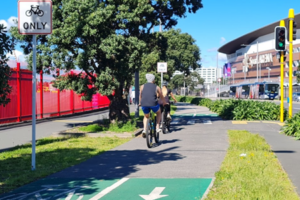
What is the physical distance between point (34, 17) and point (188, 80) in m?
87.7

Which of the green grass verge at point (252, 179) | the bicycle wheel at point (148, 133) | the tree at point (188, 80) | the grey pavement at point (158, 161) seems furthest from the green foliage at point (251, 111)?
the tree at point (188, 80)

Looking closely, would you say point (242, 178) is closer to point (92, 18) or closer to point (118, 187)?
point (118, 187)

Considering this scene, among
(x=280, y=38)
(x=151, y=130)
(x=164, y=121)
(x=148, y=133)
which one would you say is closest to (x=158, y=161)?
(x=148, y=133)

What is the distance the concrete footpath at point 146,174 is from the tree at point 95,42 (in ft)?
10.7

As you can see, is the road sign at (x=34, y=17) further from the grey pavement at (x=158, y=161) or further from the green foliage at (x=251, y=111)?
the green foliage at (x=251, y=111)

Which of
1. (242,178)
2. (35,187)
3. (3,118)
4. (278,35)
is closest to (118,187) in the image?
(35,187)

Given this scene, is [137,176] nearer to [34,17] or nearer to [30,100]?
[34,17]

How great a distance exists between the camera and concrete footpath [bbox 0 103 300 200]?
18.5 ft

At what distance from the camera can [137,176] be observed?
6.78 metres

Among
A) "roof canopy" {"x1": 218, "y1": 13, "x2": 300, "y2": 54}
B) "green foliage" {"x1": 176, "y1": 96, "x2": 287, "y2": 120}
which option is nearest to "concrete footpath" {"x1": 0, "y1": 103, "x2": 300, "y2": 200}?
"green foliage" {"x1": 176, "y1": 96, "x2": 287, "y2": 120}

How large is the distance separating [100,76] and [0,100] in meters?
6.72

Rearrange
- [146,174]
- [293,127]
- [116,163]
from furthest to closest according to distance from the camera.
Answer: [293,127] → [116,163] → [146,174]

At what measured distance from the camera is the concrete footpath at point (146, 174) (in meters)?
5.65

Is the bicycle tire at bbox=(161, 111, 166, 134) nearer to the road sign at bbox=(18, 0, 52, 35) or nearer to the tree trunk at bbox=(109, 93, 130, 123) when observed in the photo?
the tree trunk at bbox=(109, 93, 130, 123)
